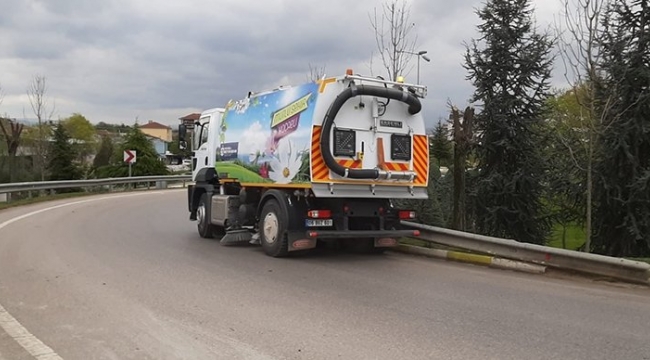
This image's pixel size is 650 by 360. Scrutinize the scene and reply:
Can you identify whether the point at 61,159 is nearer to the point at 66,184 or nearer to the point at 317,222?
the point at 66,184

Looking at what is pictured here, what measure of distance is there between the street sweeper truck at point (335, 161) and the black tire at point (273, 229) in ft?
0.06

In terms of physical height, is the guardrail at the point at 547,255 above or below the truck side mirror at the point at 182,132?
below

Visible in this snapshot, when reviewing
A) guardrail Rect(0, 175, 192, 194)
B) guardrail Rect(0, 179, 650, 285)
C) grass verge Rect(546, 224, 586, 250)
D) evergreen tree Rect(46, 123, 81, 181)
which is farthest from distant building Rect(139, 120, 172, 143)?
guardrail Rect(0, 179, 650, 285)

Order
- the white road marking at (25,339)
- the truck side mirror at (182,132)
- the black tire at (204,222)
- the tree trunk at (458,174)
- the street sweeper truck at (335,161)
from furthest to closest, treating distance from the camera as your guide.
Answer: the truck side mirror at (182,132) < the black tire at (204,222) < the tree trunk at (458,174) < the street sweeper truck at (335,161) < the white road marking at (25,339)

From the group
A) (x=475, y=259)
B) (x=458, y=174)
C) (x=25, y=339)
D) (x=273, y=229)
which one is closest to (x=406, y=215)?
(x=475, y=259)

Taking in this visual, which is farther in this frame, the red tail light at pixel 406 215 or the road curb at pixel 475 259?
the red tail light at pixel 406 215

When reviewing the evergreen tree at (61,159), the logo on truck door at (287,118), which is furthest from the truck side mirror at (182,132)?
the evergreen tree at (61,159)

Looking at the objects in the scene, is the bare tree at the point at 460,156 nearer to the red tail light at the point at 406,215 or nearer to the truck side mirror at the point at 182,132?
the red tail light at the point at 406,215

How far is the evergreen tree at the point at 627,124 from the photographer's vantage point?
12.0m

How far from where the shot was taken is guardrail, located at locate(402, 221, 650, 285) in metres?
8.07

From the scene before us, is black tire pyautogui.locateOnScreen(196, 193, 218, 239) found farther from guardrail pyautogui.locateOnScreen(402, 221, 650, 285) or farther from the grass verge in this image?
the grass verge

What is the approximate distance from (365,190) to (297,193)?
118 centimetres

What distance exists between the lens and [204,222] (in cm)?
1391

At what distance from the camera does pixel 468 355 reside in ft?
16.9
